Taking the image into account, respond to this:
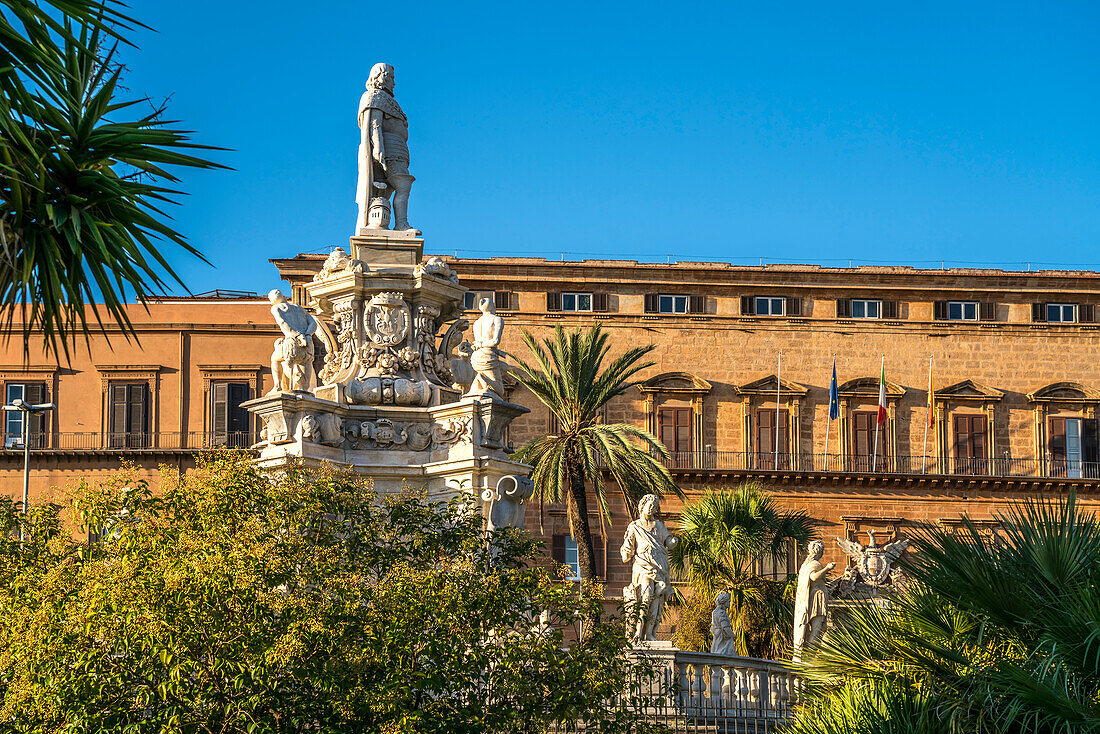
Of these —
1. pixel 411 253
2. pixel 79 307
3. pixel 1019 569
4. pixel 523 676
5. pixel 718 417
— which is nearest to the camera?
pixel 79 307

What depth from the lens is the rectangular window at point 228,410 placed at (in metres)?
54.9

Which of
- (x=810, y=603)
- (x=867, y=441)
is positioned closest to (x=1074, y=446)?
(x=867, y=441)

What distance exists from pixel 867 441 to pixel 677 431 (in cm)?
690

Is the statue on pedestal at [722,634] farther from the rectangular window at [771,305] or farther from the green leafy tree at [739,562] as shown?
the rectangular window at [771,305]

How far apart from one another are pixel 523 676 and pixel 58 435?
4674 centimetres

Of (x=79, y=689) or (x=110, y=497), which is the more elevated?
(x=110, y=497)

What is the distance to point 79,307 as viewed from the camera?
983 centimetres

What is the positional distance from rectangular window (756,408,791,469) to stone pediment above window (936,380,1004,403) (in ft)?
18.9

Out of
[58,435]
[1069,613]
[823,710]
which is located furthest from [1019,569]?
[58,435]

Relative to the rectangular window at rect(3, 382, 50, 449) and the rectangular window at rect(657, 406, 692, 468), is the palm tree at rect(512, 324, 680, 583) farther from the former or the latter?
the rectangular window at rect(3, 382, 50, 449)

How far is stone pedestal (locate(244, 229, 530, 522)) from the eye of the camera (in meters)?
16.4

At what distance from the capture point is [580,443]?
37.9 metres

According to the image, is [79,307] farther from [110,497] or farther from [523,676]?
[523,676]

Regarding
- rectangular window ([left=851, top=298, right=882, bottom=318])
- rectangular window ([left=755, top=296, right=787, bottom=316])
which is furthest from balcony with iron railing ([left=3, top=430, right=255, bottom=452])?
rectangular window ([left=851, top=298, right=882, bottom=318])
